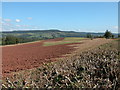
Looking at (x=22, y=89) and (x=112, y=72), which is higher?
(x=112, y=72)

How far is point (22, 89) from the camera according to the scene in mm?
5688

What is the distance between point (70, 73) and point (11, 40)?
102m

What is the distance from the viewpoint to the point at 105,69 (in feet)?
22.1

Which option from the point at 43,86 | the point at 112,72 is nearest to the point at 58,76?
the point at 43,86

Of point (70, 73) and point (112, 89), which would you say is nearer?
point (112, 89)

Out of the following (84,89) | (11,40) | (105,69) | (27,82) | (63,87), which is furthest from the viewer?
(11,40)

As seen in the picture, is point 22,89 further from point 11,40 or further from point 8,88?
point 11,40

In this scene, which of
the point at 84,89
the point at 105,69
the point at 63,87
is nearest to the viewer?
the point at 84,89

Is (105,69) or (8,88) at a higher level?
(105,69)

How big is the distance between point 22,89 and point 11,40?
103m

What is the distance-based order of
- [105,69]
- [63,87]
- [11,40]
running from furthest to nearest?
[11,40]
[105,69]
[63,87]

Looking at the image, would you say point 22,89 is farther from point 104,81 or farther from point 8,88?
point 104,81

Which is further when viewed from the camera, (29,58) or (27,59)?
(29,58)

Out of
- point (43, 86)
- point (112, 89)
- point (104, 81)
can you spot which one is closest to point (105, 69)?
point (104, 81)
